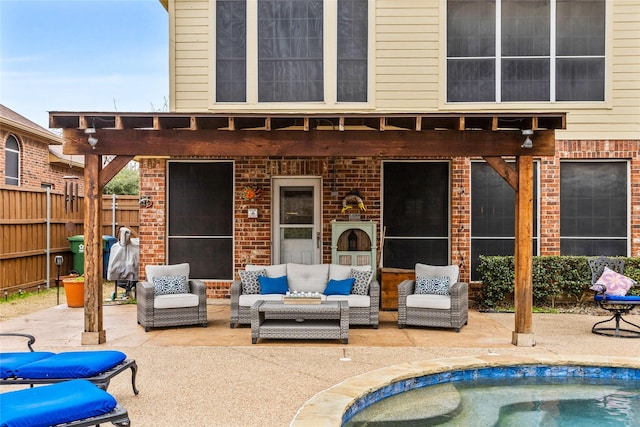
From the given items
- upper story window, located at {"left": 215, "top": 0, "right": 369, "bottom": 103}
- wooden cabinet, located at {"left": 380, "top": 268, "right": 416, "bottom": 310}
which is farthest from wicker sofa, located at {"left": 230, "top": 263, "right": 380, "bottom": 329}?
upper story window, located at {"left": 215, "top": 0, "right": 369, "bottom": 103}

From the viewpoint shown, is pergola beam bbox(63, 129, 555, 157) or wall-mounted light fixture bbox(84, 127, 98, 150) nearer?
wall-mounted light fixture bbox(84, 127, 98, 150)

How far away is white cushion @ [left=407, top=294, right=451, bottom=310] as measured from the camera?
835 cm

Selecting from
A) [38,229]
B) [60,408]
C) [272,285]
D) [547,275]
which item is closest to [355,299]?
[272,285]

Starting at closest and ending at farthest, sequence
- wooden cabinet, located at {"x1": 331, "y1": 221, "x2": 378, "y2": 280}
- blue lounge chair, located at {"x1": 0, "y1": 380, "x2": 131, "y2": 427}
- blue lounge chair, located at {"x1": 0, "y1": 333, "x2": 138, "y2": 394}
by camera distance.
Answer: blue lounge chair, located at {"x1": 0, "y1": 380, "x2": 131, "y2": 427} < blue lounge chair, located at {"x1": 0, "y1": 333, "x2": 138, "y2": 394} < wooden cabinet, located at {"x1": 331, "y1": 221, "x2": 378, "y2": 280}

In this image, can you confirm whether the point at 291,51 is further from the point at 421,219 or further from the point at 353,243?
the point at 421,219

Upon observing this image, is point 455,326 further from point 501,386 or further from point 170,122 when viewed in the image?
point 170,122

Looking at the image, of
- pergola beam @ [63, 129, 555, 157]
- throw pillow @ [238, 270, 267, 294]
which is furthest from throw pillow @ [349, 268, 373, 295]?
pergola beam @ [63, 129, 555, 157]

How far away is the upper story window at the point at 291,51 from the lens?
34.7ft

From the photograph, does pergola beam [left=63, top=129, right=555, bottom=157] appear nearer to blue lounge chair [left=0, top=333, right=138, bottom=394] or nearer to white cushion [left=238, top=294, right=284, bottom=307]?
white cushion [left=238, top=294, right=284, bottom=307]

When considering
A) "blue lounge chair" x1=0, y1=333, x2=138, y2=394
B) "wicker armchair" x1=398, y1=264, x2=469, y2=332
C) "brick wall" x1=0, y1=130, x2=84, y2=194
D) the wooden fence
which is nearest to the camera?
"blue lounge chair" x1=0, y1=333, x2=138, y2=394

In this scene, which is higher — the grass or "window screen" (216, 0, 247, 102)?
"window screen" (216, 0, 247, 102)

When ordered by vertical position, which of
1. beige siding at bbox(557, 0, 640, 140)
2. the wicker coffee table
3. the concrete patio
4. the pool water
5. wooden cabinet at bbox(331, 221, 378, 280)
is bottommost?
the pool water

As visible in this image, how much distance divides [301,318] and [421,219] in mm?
3888

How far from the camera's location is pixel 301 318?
7645 mm
